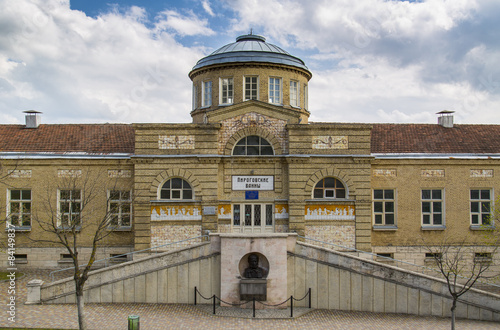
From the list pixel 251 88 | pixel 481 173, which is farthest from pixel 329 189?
pixel 481 173

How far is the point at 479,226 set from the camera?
995 inches

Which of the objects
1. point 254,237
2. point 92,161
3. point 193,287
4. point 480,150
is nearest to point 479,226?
point 480,150

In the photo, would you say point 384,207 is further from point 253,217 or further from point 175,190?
point 175,190

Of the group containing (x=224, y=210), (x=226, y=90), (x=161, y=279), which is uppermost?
(x=226, y=90)

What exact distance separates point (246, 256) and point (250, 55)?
13468 millimetres

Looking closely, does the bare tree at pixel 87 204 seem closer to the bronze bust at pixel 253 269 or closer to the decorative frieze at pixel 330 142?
the bronze bust at pixel 253 269

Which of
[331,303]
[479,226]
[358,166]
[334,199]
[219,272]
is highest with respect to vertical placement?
[358,166]

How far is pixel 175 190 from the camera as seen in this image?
77.8 feet

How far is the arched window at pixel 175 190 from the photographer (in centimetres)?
2369

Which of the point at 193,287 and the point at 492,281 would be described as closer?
the point at 193,287

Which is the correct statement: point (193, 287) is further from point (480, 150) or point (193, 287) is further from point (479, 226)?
point (480, 150)

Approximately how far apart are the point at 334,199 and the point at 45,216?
15618 mm

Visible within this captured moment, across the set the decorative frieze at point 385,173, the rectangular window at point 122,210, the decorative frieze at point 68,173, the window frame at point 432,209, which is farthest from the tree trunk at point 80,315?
the window frame at point 432,209

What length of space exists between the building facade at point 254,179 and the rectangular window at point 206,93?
168cm
